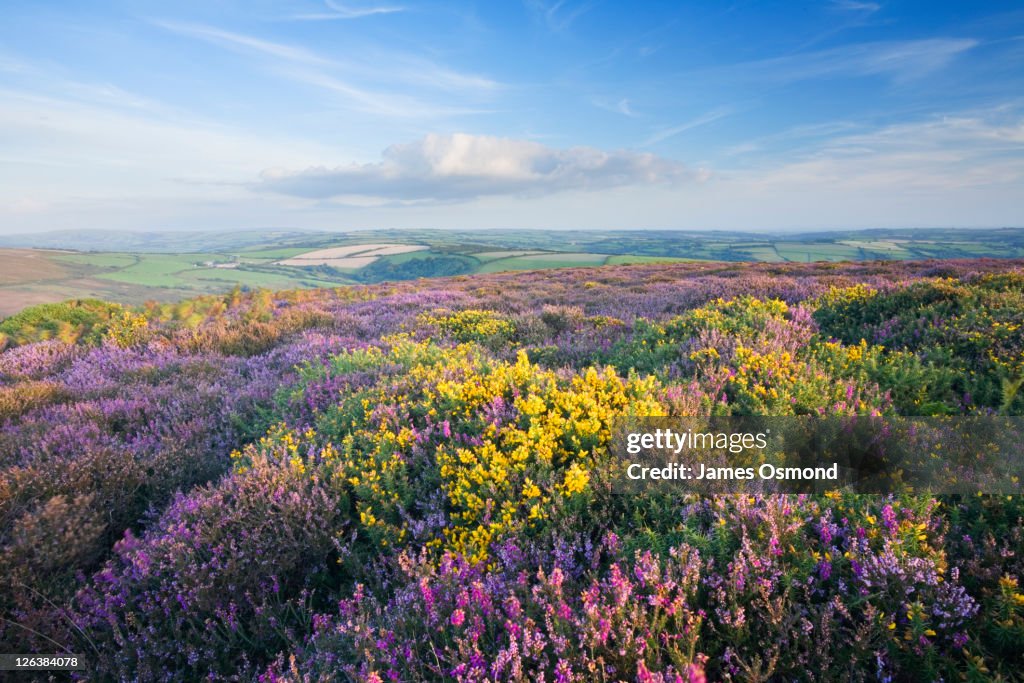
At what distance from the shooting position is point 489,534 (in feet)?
8.96

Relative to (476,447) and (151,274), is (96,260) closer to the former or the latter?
(151,274)

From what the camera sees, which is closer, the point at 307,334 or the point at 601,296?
the point at 307,334

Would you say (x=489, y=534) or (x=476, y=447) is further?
(x=476, y=447)

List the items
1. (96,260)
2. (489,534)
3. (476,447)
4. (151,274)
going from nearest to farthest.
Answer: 1. (489,534)
2. (476,447)
3. (151,274)
4. (96,260)

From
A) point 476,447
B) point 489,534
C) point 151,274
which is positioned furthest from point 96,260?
point 489,534

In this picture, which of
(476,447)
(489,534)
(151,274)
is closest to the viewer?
(489,534)

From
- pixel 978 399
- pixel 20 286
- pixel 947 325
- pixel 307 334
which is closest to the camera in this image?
pixel 978 399

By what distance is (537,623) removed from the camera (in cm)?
212

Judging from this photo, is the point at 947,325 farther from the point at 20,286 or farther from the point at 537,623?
the point at 20,286

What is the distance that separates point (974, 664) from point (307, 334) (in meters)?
8.62

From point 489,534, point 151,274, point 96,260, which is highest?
point 96,260

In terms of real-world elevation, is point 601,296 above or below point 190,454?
above

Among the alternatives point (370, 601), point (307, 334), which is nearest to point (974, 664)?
point (370, 601)

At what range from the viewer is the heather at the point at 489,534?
193 cm
